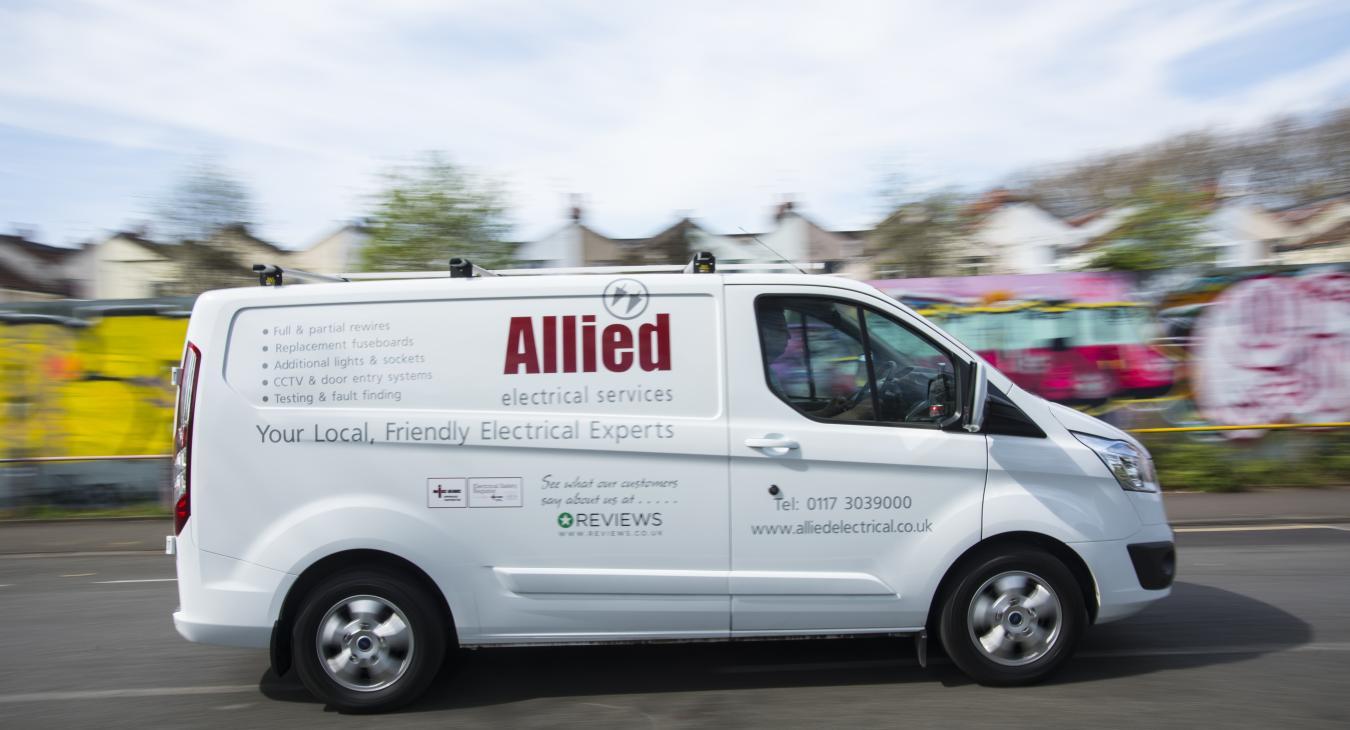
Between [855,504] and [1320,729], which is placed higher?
[855,504]

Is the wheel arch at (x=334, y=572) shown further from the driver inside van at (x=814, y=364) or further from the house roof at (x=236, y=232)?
the house roof at (x=236, y=232)

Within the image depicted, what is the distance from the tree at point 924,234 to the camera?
14516 millimetres

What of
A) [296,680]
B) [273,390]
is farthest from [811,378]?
[296,680]

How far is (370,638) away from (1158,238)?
10390 millimetres

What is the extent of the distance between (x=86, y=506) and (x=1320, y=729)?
11971 millimetres

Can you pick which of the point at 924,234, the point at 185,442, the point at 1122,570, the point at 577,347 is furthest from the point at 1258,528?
the point at 185,442

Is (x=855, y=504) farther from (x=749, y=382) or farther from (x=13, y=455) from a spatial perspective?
(x=13, y=455)

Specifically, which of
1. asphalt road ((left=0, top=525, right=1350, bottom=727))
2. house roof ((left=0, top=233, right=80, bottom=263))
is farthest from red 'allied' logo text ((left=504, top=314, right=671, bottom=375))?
house roof ((left=0, top=233, right=80, bottom=263))

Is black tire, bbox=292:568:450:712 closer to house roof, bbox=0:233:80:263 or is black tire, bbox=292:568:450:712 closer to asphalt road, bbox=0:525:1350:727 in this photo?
asphalt road, bbox=0:525:1350:727

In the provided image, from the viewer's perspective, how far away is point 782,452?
176 inches

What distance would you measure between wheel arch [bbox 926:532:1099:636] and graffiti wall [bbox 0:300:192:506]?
32.4 feet

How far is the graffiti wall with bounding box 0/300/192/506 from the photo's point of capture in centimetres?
1129

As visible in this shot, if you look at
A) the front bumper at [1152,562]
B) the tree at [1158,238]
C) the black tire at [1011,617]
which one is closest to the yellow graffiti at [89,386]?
the black tire at [1011,617]

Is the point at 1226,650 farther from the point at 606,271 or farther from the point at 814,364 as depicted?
the point at 606,271
